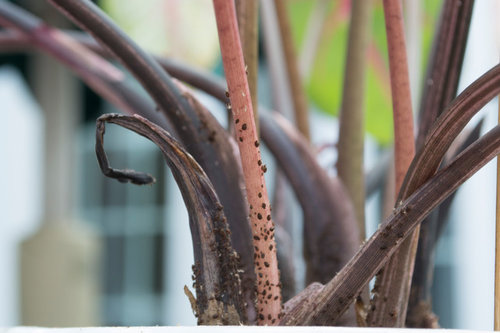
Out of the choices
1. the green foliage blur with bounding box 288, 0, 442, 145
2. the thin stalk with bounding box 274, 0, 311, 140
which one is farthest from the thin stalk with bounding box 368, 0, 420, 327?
the green foliage blur with bounding box 288, 0, 442, 145

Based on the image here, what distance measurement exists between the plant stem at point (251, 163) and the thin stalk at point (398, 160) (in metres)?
0.02

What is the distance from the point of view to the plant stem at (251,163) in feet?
0.36

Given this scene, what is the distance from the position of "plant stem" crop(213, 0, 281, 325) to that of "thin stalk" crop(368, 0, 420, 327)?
2 centimetres

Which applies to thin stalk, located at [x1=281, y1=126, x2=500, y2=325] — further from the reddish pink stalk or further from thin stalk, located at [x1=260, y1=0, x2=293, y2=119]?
thin stalk, located at [x1=260, y1=0, x2=293, y2=119]

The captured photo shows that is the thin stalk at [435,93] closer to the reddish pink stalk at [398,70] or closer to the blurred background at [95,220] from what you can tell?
the reddish pink stalk at [398,70]

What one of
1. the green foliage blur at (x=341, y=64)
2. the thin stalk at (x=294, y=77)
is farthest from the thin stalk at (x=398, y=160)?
the green foliage blur at (x=341, y=64)

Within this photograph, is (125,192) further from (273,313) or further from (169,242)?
(273,313)

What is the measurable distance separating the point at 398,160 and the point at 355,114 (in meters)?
0.05

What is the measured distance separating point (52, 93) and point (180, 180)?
2224mm

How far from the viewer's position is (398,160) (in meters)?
0.14

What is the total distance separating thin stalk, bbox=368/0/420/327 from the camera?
0.12 metres

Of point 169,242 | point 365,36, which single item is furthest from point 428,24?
point 169,242

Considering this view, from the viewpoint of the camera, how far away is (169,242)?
105 inches

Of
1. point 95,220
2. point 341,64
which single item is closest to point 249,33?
point 341,64
